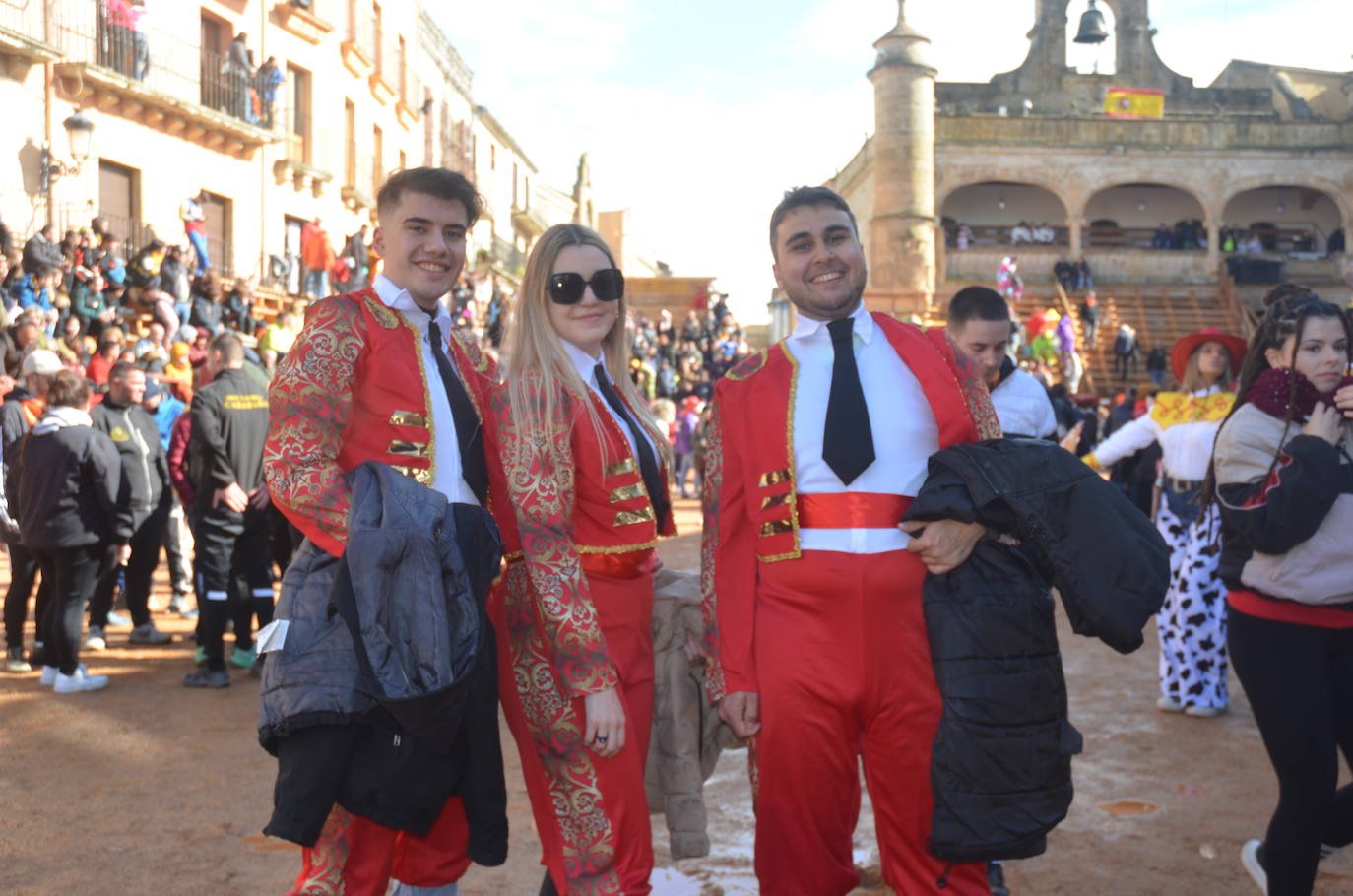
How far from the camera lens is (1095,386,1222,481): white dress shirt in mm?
6699

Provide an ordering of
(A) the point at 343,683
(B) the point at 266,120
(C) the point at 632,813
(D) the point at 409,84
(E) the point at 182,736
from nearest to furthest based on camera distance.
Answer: (A) the point at 343,683 < (C) the point at 632,813 < (E) the point at 182,736 < (B) the point at 266,120 < (D) the point at 409,84

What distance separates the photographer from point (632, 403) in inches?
141

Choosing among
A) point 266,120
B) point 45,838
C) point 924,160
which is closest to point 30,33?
point 266,120

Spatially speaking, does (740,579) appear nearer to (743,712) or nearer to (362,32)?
(743,712)

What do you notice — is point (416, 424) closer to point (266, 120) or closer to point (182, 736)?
point (182, 736)

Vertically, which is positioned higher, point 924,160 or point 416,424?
point 924,160

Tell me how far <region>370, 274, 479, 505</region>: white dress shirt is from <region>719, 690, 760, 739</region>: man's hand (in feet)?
2.80

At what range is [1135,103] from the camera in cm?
4509

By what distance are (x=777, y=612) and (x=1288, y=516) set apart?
1.56m

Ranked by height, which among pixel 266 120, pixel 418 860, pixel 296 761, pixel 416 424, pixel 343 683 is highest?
pixel 266 120

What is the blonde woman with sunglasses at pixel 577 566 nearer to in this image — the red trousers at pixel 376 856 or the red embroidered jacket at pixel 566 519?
Result: the red embroidered jacket at pixel 566 519

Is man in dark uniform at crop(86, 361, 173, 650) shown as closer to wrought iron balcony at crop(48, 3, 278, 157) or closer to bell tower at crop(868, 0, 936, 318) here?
wrought iron balcony at crop(48, 3, 278, 157)

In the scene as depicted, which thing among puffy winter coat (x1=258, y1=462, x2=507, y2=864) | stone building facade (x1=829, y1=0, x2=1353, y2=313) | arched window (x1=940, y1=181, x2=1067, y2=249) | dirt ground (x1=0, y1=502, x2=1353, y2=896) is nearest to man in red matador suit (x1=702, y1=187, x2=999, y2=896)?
puffy winter coat (x1=258, y1=462, x2=507, y2=864)

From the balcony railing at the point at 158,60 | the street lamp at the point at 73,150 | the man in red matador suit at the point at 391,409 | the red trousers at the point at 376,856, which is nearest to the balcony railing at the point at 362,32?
the balcony railing at the point at 158,60
